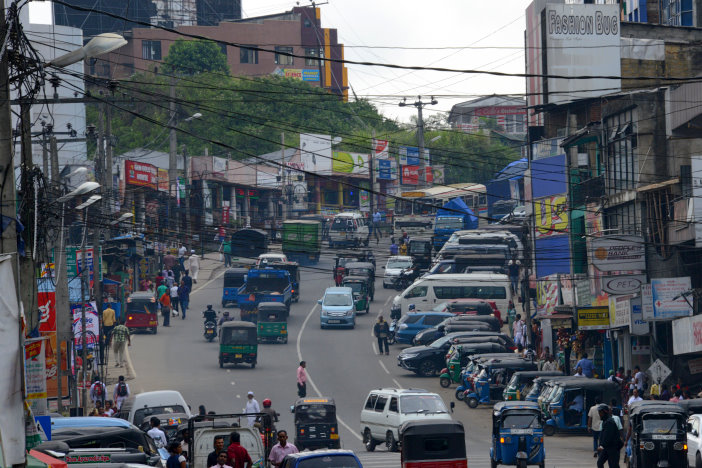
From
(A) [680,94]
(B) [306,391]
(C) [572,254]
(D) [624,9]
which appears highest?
(D) [624,9]

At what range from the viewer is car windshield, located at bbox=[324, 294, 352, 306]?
56.6 meters

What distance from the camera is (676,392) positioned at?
32.6 meters

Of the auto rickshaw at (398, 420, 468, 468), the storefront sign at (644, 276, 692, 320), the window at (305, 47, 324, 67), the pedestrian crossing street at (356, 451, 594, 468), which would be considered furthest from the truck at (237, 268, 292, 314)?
the window at (305, 47, 324, 67)

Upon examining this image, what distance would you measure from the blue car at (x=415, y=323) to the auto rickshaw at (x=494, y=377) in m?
11.5

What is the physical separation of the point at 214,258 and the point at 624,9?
34.0m

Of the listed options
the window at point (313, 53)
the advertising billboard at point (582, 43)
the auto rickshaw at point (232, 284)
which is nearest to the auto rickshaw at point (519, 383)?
the advertising billboard at point (582, 43)

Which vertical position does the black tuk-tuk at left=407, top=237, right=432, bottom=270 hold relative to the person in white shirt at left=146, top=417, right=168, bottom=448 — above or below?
above

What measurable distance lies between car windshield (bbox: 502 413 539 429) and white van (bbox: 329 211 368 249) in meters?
47.9

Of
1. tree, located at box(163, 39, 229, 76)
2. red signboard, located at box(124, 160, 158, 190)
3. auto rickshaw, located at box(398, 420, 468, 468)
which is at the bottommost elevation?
auto rickshaw, located at box(398, 420, 468, 468)

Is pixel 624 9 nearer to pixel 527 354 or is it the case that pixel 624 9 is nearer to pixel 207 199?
pixel 527 354

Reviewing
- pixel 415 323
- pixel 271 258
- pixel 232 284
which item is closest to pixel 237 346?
pixel 415 323

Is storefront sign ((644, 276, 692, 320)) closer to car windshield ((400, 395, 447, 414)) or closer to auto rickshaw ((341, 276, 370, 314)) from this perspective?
car windshield ((400, 395, 447, 414))

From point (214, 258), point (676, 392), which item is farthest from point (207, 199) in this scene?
point (676, 392)

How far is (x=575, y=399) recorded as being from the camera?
32156mm
